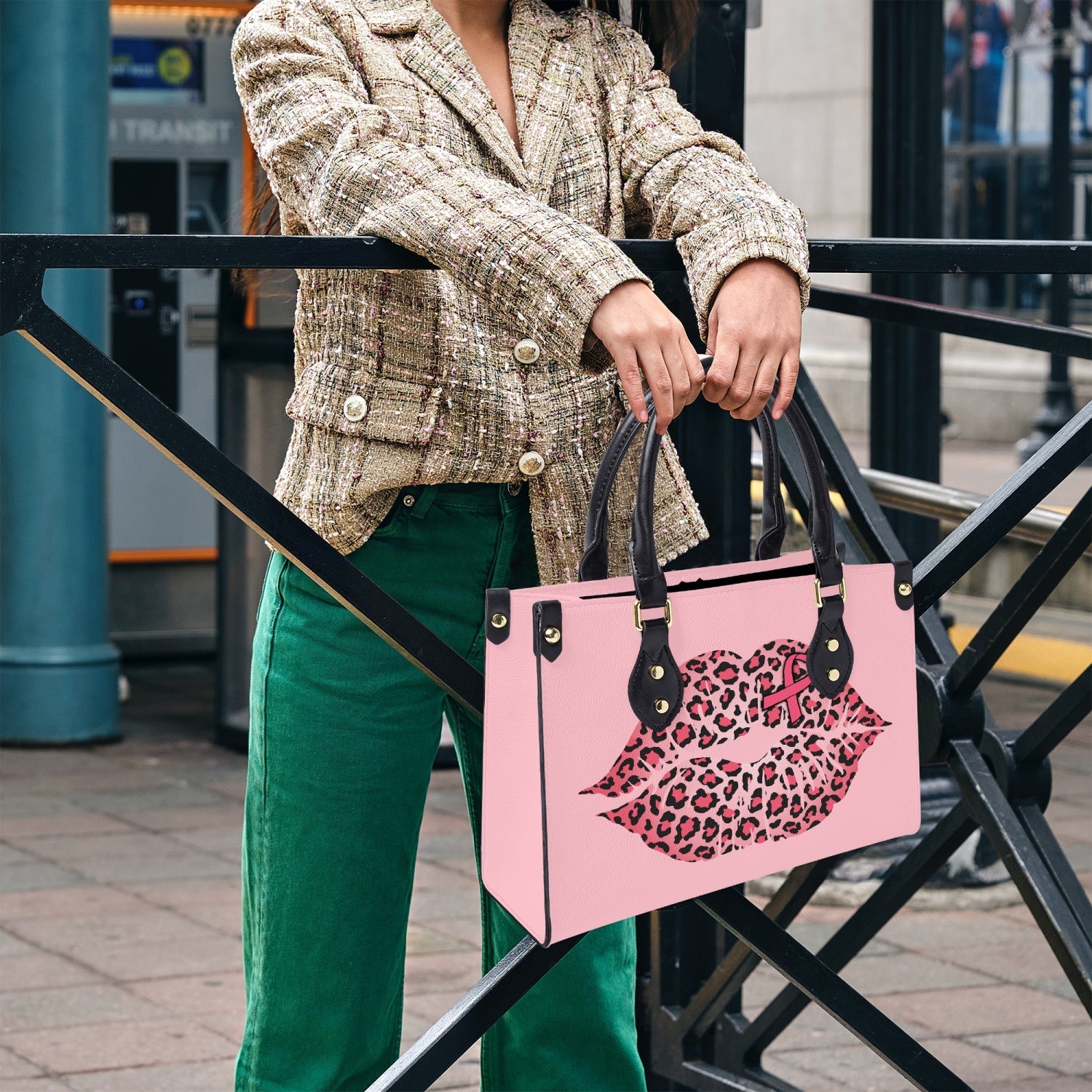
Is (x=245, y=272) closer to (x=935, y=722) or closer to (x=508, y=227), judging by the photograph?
(x=508, y=227)

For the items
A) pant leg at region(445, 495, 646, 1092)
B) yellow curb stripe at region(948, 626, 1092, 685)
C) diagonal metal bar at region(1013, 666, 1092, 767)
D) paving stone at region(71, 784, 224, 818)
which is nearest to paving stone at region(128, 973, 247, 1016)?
paving stone at region(71, 784, 224, 818)

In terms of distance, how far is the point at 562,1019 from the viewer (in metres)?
2.08

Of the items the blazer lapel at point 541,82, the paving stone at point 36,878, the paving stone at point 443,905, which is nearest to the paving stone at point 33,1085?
the paving stone at point 443,905

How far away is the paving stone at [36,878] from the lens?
4555 mm

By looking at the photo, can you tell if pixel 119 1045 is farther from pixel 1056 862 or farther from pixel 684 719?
pixel 684 719

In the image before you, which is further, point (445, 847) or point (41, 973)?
point (445, 847)

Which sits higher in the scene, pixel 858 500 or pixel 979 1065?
pixel 858 500

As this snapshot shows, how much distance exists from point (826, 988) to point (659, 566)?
0.54 metres

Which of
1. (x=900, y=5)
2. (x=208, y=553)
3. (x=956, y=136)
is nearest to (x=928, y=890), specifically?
(x=900, y=5)

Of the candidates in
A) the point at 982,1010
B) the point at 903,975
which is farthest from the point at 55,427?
the point at 982,1010

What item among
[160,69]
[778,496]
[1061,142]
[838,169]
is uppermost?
[838,169]

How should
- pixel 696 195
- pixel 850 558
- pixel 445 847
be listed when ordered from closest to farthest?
pixel 696 195
pixel 850 558
pixel 445 847

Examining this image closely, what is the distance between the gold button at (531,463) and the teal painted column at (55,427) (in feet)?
12.8

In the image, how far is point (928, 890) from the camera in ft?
15.0
